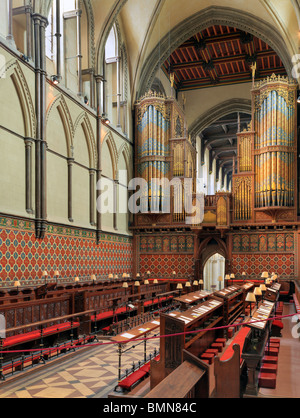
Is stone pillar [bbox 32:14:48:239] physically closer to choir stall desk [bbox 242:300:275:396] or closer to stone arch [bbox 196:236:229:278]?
choir stall desk [bbox 242:300:275:396]

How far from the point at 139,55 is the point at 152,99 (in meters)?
2.45

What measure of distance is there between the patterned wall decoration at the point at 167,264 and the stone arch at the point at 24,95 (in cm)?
1126

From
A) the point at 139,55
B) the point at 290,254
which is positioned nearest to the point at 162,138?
the point at 139,55

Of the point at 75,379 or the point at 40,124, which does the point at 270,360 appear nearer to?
the point at 75,379

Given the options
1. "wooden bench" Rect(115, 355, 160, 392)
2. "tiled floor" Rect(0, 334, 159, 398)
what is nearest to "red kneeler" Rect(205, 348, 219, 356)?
"wooden bench" Rect(115, 355, 160, 392)

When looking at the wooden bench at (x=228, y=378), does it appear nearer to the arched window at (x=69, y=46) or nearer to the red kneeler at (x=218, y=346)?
the red kneeler at (x=218, y=346)

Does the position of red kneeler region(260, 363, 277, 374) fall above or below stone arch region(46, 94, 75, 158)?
below

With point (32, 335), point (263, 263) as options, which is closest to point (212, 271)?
point (263, 263)

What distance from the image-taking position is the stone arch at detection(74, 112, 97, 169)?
684 inches

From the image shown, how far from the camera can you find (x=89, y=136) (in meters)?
18.0

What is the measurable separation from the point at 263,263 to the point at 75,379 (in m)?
15.4

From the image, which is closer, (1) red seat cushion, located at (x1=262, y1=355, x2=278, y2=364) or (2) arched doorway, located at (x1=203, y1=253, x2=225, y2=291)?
(1) red seat cushion, located at (x1=262, y1=355, x2=278, y2=364)

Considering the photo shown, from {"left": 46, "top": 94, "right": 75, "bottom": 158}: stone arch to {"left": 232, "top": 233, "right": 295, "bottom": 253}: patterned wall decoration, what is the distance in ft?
33.2

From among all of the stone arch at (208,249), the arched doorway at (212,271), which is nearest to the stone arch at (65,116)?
the stone arch at (208,249)
